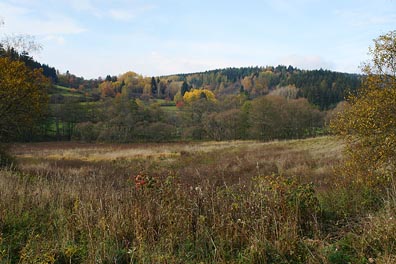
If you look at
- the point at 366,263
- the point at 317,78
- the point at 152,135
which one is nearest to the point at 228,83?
the point at 317,78

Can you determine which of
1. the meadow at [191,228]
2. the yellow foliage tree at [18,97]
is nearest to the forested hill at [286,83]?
the yellow foliage tree at [18,97]

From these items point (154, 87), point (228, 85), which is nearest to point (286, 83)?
point (228, 85)

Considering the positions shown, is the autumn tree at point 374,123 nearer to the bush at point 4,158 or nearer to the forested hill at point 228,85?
the bush at point 4,158

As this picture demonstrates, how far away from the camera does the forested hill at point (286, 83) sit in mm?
89188

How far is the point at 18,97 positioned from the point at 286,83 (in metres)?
122

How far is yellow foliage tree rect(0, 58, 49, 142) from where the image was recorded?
13.6 m

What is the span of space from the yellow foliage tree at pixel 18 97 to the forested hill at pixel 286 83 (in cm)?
4333

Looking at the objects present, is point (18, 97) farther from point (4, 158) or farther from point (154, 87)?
point (154, 87)

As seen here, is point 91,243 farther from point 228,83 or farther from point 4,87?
point 228,83

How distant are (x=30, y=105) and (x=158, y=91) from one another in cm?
12502

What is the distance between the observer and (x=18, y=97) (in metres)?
14.1

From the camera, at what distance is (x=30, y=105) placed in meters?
14.8

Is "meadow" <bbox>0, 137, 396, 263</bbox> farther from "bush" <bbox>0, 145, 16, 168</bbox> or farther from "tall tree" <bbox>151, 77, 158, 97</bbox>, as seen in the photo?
"tall tree" <bbox>151, 77, 158, 97</bbox>

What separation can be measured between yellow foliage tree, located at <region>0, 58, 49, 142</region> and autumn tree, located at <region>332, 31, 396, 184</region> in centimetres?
1455
